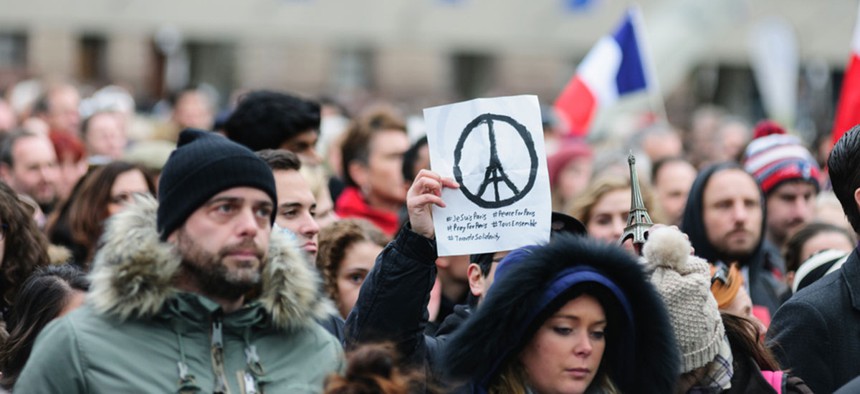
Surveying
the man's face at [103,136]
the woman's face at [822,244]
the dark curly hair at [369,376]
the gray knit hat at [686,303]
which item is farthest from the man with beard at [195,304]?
the man's face at [103,136]

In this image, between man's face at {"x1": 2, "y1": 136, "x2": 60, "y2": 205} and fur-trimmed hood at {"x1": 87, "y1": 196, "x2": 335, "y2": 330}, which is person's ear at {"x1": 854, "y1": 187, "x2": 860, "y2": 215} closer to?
fur-trimmed hood at {"x1": 87, "y1": 196, "x2": 335, "y2": 330}

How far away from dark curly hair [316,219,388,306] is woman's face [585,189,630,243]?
1.32 metres

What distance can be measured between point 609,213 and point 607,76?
4388 mm

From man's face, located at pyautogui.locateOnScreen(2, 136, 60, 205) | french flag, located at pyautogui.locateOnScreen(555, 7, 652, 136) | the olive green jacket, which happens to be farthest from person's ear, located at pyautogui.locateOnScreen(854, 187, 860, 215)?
french flag, located at pyautogui.locateOnScreen(555, 7, 652, 136)

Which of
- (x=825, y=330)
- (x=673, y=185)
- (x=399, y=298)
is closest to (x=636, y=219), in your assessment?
(x=825, y=330)

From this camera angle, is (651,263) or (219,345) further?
(651,263)

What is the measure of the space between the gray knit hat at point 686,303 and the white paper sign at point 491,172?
0.38 meters

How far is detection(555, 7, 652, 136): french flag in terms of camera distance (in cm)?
1130

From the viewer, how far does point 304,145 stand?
24.6 feet

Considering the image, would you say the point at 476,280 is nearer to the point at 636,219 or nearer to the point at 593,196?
the point at 636,219

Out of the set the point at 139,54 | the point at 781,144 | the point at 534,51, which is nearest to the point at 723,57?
the point at 534,51

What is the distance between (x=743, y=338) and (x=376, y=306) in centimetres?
130

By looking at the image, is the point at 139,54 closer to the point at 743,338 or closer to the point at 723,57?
the point at 723,57

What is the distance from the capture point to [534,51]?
38.2 metres
